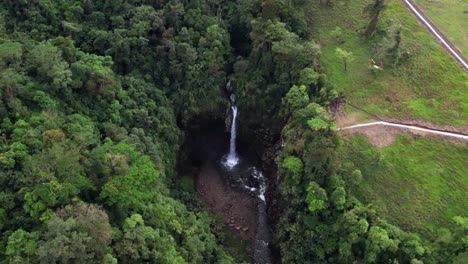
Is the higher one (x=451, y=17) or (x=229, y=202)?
(x=451, y=17)

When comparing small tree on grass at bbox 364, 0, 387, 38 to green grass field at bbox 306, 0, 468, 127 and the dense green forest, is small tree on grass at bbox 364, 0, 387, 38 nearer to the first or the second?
the dense green forest

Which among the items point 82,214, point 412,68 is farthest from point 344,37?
point 82,214

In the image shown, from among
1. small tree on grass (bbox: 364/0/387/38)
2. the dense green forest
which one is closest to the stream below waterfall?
the dense green forest

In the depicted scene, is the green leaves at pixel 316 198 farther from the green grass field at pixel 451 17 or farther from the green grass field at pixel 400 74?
the green grass field at pixel 451 17

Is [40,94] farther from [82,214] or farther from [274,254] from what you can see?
[274,254]

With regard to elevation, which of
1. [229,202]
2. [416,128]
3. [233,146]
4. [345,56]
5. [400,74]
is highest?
[345,56]

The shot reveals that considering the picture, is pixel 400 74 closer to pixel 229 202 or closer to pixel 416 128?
pixel 416 128

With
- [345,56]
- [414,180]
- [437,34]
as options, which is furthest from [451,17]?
[414,180]
